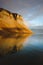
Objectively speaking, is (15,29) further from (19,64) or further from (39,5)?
(19,64)

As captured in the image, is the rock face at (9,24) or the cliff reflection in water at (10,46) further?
the rock face at (9,24)

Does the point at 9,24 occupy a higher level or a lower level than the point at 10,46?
higher

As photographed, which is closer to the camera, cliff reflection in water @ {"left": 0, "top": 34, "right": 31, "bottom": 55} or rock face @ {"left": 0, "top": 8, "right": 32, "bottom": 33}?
cliff reflection in water @ {"left": 0, "top": 34, "right": 31, "bottom": 55}

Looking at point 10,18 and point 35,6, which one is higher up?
point 10,18

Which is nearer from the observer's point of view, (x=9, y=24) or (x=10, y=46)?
(x=10, y=46)

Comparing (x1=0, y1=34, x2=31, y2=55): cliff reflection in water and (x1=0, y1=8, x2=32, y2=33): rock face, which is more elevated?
(x1=0, y1=8, x2=32, y2=33): rock face

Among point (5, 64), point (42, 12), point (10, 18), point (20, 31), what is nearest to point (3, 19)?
point (10, 18)

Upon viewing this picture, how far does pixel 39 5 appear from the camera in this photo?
6.49 m

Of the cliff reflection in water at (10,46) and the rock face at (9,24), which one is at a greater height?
the rock face at (9,24)

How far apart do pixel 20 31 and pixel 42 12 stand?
4.21m

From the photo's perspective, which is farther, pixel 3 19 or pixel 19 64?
pixel 3 19

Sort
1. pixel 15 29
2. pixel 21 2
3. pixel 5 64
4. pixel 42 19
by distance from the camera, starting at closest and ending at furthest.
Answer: pixel 5 64, pixel 21 2, pixel 42 19, pixel 15 29

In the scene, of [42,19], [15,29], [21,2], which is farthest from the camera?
[15,29]

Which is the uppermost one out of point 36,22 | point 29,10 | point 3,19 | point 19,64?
point 3,19
